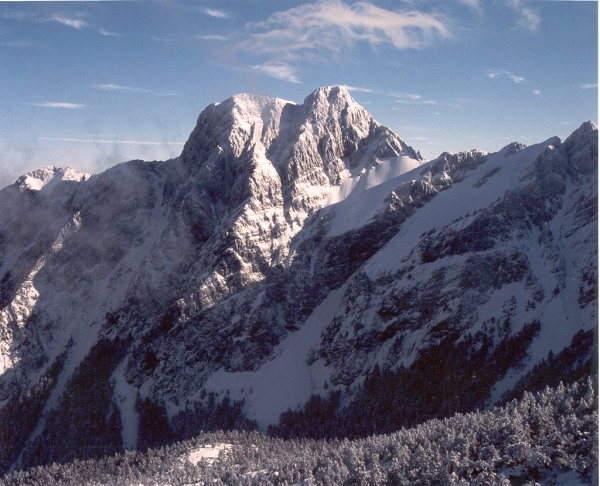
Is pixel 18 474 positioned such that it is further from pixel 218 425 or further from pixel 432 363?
pixel 432 363

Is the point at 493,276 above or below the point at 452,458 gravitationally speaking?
above

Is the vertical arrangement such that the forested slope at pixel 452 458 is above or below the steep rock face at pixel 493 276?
below

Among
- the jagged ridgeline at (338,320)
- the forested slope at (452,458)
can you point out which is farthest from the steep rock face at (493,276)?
the forested slope at (452,458)

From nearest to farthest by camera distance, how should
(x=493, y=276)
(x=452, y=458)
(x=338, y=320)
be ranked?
1. (x=452, y=458)
2. (x=493, y=276)
3. (x=338, y=320)

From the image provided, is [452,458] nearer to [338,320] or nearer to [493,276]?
[493,276]

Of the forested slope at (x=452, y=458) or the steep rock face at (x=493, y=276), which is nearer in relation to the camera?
the forested slope at (x=452, y=458)

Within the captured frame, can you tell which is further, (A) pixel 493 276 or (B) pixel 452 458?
(A) pixel 493 276

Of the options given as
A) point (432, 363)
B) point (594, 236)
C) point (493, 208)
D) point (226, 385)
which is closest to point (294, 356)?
point (226, 385)

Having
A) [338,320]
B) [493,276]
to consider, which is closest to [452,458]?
[493,276]

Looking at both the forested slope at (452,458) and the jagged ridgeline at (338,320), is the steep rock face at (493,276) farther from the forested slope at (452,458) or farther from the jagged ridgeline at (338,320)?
the forested slope at (452,458)
